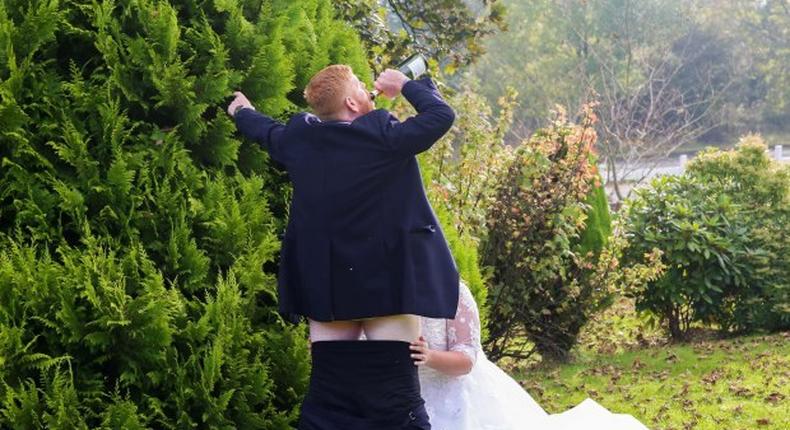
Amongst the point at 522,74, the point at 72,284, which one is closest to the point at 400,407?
the point at 72,284

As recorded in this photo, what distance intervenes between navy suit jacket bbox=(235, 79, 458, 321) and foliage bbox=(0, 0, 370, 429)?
41cm

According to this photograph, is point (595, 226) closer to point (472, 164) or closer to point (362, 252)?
point (472, 164)

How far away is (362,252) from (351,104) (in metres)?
0.45

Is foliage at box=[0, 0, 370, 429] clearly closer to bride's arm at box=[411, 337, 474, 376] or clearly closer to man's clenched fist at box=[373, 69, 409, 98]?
bride's arm at box=[411, 337, 474, 376]

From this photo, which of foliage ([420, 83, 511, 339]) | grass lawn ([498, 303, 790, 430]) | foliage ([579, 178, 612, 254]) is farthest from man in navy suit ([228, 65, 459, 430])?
foliage ([579, 178, 612, 254])

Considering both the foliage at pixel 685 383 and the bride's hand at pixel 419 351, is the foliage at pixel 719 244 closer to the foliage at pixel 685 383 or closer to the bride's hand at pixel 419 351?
the foliage at pixel 685 383

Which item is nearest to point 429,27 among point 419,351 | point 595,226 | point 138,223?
point 595,226

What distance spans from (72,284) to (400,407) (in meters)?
1.03

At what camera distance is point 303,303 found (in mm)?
3025

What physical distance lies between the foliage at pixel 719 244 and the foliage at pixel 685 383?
380mm

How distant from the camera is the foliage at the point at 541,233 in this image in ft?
29.0

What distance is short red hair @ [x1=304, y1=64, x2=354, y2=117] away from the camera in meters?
2.96

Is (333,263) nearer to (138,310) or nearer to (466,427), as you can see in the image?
(138,310)

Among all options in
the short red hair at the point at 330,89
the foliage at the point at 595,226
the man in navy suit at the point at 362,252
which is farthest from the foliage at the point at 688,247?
the short red hair at the point at 330,89
